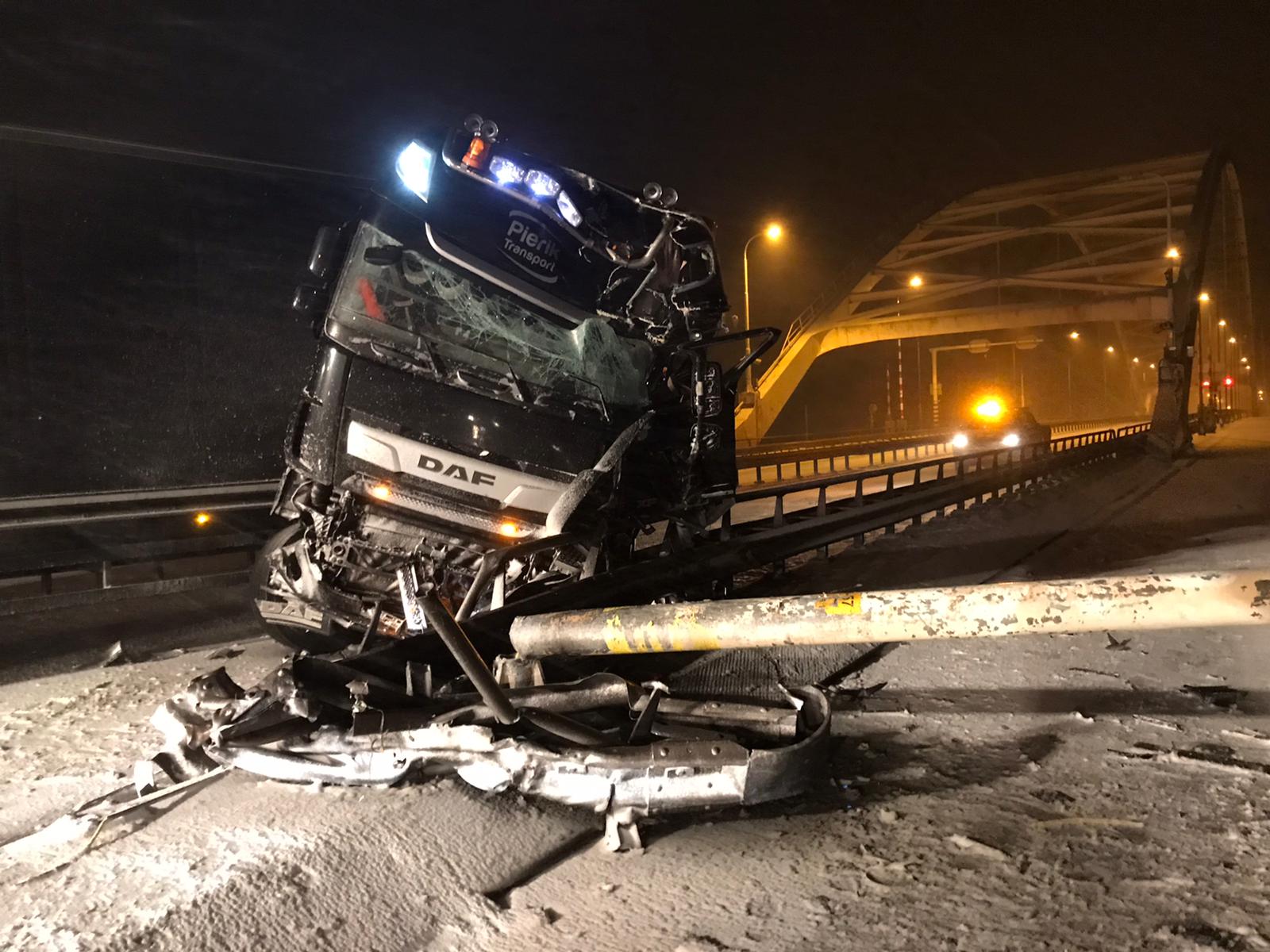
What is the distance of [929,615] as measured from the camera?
11.9 ft

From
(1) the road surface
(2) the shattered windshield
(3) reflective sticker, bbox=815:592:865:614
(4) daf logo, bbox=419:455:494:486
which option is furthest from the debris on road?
(4) daf logo, bbox=419:455:494:486

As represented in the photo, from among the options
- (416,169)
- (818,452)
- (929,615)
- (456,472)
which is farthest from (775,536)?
(818,452)

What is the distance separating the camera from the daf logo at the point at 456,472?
218 inches

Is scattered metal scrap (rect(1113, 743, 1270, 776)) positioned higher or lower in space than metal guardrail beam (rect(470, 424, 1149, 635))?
lower

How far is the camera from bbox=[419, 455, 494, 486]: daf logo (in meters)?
5.55

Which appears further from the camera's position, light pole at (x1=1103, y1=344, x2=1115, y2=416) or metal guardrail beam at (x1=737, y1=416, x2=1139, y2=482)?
light pole at (x1=1103, y1=344, x2=1115, y2=416)

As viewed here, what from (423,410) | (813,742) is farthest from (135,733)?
(813,742)

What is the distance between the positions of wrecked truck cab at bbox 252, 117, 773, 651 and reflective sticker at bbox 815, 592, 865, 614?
1923 mm

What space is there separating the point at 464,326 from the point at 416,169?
99cm

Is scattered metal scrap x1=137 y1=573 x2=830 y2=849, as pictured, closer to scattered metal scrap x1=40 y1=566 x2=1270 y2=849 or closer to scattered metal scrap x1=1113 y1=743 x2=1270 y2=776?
scattered metal scrap x1=40 y1=566 x2=1270 y2=849

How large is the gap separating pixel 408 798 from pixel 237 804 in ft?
2.13

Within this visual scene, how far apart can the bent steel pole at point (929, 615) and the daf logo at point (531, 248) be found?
8.26 ft

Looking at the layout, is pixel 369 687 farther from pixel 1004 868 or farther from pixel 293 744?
pixel 1004 868

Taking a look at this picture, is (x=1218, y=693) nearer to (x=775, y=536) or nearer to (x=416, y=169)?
(x=775, y=536)
